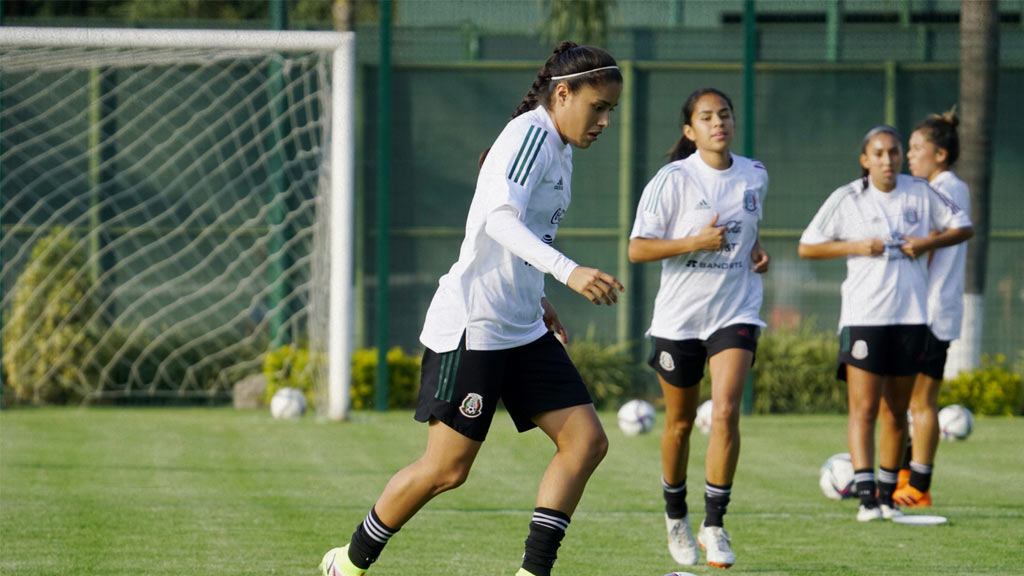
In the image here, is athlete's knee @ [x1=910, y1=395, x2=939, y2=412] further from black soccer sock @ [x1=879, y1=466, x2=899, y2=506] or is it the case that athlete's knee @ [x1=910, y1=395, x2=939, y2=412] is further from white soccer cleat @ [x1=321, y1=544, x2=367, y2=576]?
white soccer cleat @ [x1=321, y1=544, x2=367, y2=576]

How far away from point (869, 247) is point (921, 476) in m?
1.41

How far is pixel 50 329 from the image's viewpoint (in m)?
12.6

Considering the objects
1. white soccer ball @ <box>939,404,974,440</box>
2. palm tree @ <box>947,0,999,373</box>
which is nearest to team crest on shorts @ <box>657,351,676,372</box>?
white soccer ball @ <box>939,404,974,440</box>

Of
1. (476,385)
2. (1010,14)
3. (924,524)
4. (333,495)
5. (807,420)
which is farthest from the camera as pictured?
(1010,14)

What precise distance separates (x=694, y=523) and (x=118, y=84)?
366 inches

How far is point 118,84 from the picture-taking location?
1373 centimetres

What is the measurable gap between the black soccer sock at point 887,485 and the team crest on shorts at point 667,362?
1605 millimetres

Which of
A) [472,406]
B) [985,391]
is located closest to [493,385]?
[472,406]

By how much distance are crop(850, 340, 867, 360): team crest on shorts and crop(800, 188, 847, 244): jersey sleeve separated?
58 cm

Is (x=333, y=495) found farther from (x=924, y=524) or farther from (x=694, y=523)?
(x=924, y=524)

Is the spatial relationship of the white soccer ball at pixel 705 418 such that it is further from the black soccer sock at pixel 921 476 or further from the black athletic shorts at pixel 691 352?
the black athletic shorts at pixel 691 352

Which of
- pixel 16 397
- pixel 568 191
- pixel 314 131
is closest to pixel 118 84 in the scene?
pixel 314 131

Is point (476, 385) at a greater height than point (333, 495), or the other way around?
point (476, 385)

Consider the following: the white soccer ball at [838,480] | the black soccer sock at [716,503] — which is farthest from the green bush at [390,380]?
the black soccer sock at [716,503]
